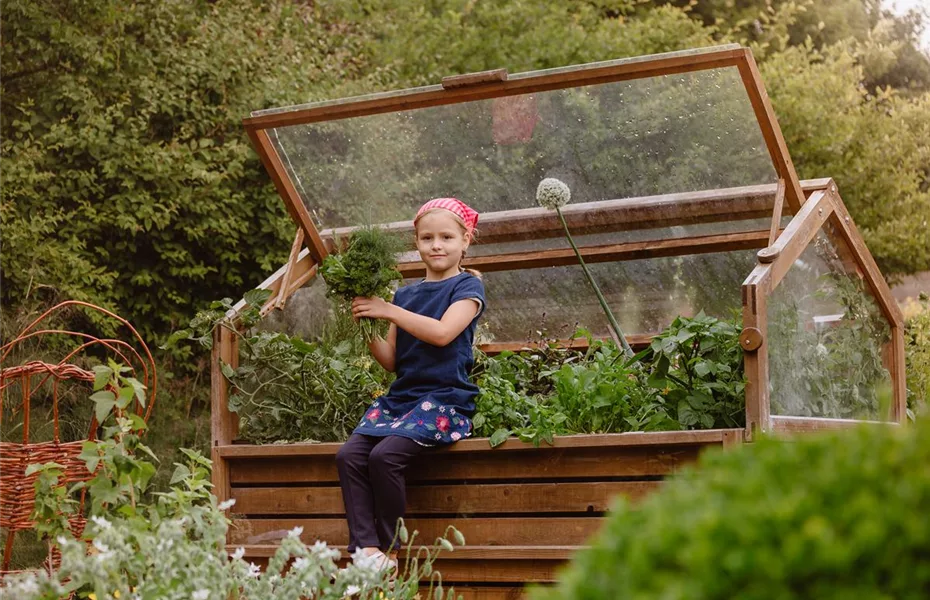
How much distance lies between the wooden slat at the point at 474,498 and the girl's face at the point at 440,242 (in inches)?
31.3

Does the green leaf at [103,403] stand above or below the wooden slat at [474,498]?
below

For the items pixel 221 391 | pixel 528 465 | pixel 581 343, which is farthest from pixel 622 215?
pixel 221 391

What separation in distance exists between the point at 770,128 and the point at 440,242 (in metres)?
1.34

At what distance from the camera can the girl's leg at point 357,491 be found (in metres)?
3.56

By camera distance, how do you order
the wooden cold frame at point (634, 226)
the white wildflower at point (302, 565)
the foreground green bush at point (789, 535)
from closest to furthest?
the foreground green bush at point (789, 535) < the white wildflower at point (302, 565) < the wooden cold frame at point (634, 226)

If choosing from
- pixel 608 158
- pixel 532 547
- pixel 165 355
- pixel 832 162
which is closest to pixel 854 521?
pixel 532 547

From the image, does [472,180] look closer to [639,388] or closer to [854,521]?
[639,388]

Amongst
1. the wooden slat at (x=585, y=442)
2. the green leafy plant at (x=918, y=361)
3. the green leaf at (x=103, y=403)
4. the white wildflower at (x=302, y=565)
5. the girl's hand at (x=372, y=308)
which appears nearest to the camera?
the white wildflower at (x=302, y=565)

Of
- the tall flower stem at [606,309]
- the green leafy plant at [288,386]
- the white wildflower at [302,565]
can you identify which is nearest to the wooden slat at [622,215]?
the tall flower stem at [606,309]

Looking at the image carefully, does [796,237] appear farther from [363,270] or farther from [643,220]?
[363,270]

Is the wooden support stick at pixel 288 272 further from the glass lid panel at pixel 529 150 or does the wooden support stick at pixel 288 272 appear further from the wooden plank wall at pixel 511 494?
the wooden plank wall at pixel 511 494

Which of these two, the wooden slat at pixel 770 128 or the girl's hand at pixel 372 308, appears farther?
the wooden slat at pixel 770 128

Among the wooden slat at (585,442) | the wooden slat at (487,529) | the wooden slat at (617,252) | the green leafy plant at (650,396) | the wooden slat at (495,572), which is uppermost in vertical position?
the wooden slat at (617,252)

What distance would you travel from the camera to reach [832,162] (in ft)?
31.1
